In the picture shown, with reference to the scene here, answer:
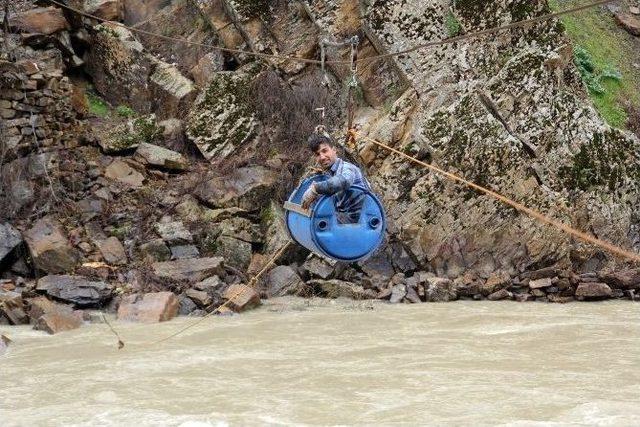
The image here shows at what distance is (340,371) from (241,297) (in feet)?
9.88

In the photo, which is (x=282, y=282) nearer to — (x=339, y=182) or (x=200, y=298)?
(x=200, y=298)

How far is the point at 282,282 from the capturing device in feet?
32.0

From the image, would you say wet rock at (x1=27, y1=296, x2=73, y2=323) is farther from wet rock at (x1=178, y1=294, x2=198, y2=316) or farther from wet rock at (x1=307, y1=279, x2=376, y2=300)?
wet rock at (x1=307, y1=279, x2=376, y2=300)

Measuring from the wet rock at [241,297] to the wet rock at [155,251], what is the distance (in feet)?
4.18

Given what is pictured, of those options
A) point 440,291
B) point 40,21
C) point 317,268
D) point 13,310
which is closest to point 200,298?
point 317,268

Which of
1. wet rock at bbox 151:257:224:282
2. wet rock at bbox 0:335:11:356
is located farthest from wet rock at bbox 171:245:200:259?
wet rock at bbox 0:335:11:356

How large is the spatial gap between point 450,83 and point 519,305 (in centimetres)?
330

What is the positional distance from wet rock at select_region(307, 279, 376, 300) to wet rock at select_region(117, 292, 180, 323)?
189 centimetres

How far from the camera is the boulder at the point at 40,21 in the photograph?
37.1 feet

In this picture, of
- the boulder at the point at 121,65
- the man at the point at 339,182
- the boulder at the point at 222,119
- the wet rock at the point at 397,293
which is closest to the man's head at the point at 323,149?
the man at the point at 339,182

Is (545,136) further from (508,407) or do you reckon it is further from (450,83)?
(508,407)

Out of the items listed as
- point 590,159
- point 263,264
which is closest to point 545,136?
point 590,159

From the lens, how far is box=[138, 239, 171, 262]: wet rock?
987 cm

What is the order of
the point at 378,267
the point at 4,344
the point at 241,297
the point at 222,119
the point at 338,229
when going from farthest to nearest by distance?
the point at 222,119, the point at 378,267, the point at 241,297, the point at 4,344, the point at 338,229
